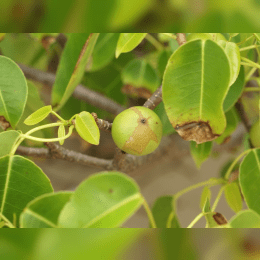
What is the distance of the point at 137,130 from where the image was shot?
0.33 metres

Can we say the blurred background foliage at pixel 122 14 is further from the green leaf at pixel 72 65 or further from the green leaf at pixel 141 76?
the green leaf at pixel 141 76

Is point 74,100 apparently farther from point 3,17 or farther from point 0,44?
point 3,17

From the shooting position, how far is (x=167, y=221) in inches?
19.5

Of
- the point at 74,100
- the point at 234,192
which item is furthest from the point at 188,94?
the point at 74,100

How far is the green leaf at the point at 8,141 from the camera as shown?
0.31 meters

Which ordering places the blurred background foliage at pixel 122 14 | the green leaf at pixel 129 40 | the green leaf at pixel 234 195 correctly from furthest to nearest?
the green leaf at pixel 234 195
the green leaf at pixel 129 40
the blurred background foliage at pixel 122 14

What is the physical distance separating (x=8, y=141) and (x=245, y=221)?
259 mm

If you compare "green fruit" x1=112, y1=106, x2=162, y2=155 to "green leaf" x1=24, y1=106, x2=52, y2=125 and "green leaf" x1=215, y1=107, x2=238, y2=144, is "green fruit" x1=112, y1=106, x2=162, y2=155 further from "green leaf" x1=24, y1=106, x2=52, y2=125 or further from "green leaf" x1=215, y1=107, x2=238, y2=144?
"green leaf" x1=215, y1=107, x2=238, y2=144

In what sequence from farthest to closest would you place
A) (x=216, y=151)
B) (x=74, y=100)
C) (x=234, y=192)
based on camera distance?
(x=216, y=151)
(x=74, y=100)
(x=234, y=192)

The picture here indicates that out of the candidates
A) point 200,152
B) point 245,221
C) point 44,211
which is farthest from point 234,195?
point 44,211

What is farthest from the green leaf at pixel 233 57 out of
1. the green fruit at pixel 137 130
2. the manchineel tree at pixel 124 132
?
the green fruit at pixel 137 130

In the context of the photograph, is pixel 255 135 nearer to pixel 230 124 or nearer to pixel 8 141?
pixel 230 124

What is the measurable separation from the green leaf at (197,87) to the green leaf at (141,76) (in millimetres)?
287

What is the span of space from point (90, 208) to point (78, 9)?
16cm
